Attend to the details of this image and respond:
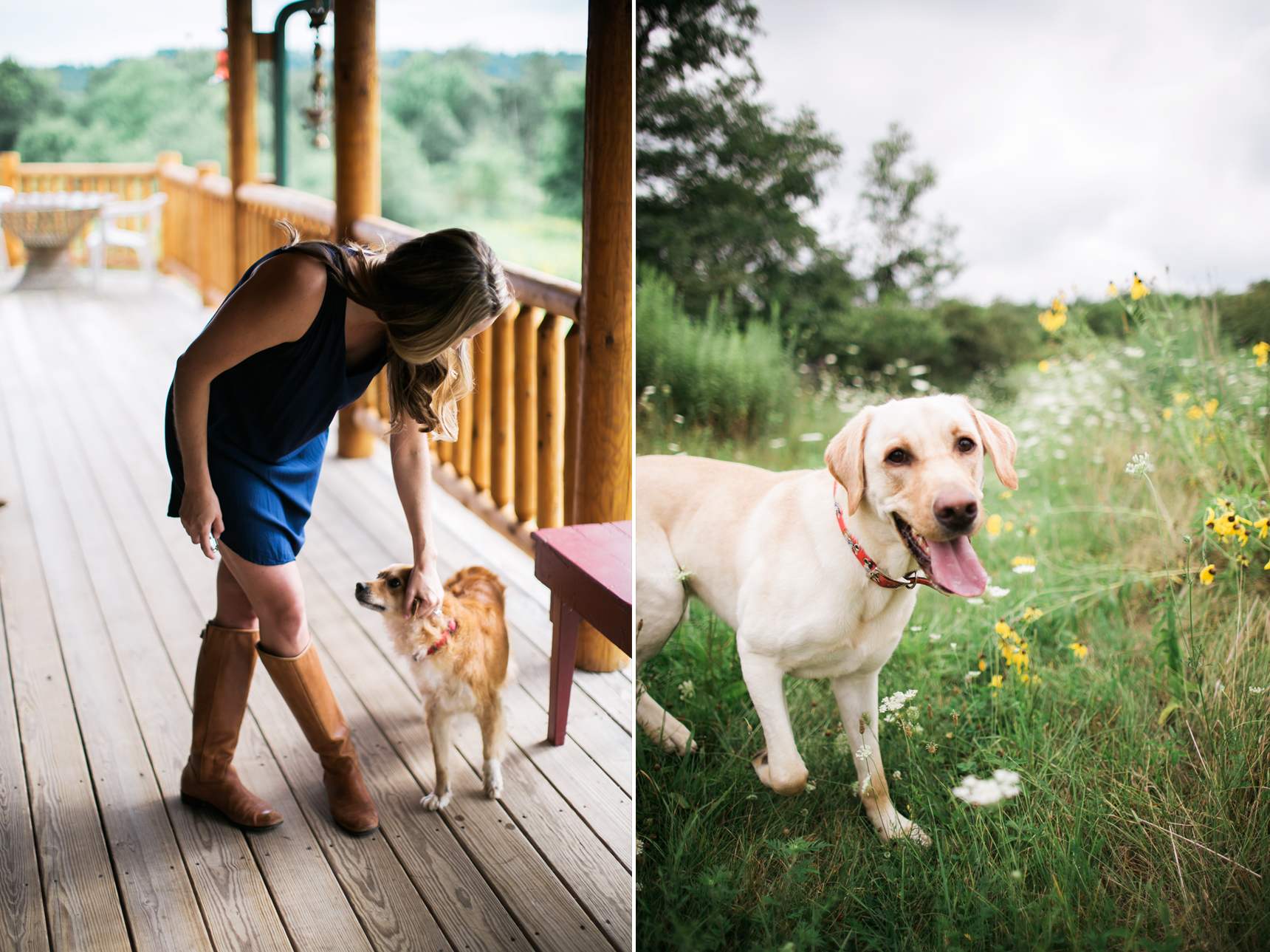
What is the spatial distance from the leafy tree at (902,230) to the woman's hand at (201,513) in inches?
44.2

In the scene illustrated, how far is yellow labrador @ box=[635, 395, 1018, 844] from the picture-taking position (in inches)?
47.2

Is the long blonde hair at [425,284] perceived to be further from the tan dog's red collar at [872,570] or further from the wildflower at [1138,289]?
the wildflower at [1138,289]

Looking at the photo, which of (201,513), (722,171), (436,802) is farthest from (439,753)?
(722,171)

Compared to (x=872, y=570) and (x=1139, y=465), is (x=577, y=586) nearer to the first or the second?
(x=872, y=570)

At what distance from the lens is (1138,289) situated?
1407mm

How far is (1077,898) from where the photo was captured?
4.39 ft

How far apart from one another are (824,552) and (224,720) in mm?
1286

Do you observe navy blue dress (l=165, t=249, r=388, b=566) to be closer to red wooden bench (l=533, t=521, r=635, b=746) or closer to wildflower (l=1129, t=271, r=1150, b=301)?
red wooden bench (l=533, t=521, r=635, b=746)

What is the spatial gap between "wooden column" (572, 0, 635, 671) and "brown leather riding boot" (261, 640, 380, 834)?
764 mm

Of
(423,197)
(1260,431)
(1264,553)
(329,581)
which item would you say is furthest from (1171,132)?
(423,197)

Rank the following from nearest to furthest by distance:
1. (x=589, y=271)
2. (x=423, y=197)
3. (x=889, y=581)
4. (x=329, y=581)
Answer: (x=889, y=581)
(x=589, y=271)
(x=329, y=581)
(x=423, y=197)

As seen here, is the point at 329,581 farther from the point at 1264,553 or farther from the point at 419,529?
the point at 1264,553

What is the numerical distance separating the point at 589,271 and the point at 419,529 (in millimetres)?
767

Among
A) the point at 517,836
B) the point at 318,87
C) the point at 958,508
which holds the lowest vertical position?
the point at 517,836
